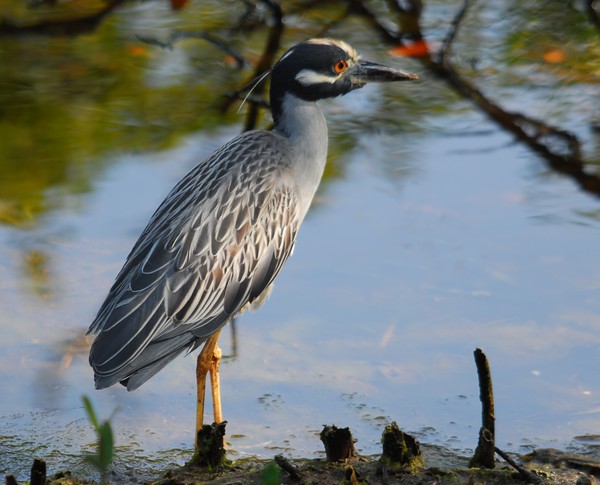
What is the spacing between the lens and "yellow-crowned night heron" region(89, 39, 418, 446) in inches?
186

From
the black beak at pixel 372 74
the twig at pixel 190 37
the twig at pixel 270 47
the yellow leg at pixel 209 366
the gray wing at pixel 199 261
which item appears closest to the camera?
the gray wing at pixel 199 261

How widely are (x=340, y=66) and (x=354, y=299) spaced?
4.40 ft

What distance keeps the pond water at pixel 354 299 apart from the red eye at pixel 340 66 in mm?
1302

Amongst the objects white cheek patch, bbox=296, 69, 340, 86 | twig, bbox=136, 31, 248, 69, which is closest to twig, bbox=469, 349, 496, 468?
white cheek patch, bbox=296, 69, 340, 86

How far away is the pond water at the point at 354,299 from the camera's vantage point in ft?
17.2

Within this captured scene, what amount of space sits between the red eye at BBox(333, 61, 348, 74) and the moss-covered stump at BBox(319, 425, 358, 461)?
6.62 feet

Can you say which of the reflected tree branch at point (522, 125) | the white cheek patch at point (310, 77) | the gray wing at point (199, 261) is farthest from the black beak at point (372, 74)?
the reflected tree branch at point (522, 125)

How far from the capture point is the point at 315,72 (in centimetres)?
562

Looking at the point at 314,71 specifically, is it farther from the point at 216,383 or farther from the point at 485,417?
the point at 485,417

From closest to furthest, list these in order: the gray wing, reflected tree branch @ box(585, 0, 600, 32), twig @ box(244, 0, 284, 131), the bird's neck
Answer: the gray wing < the bird's neck < twig @ box(244, 0, 284, 131) < reflected tree branch @ box(585, 0, 600, 32)

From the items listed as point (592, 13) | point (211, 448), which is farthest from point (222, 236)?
point (592, 13)

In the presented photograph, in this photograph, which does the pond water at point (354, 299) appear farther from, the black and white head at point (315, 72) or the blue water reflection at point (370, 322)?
the black and white head at point (315, 72)

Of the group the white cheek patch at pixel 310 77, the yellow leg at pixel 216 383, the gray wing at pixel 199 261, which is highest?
the white cheek patch at pixel 310 77

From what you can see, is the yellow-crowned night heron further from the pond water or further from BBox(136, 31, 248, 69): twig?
BBox(136, 31, 248, 69): twig
